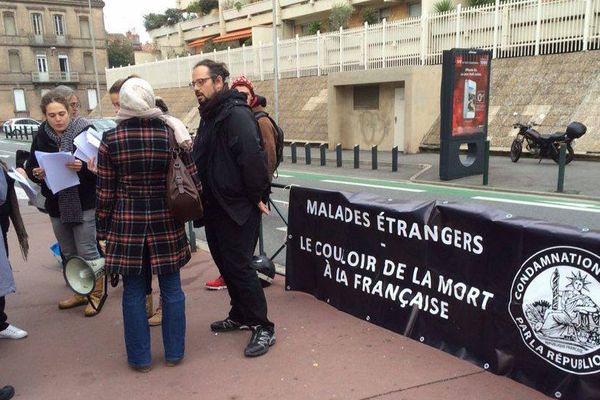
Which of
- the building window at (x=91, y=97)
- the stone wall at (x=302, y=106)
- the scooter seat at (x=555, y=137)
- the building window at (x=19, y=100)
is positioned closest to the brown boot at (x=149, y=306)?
the scooter seat at (x=555, y=137)

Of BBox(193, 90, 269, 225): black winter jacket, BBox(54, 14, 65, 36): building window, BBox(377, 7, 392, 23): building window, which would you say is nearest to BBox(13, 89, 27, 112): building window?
BBox(54, 14, 65, 36): building window

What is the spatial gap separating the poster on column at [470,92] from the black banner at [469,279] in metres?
8.59

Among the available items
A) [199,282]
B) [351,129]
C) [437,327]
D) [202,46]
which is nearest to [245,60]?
[351,129]

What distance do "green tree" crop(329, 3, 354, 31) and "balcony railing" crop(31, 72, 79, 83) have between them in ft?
122

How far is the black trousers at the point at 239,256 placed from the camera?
11.6ft

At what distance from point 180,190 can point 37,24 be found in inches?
2424

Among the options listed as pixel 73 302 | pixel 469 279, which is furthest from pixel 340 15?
pixel 469 279

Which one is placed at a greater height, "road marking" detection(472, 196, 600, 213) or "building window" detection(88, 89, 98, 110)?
"building window" detection(88, 89, 98, 110)

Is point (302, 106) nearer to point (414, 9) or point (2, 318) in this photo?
point (414, 9)

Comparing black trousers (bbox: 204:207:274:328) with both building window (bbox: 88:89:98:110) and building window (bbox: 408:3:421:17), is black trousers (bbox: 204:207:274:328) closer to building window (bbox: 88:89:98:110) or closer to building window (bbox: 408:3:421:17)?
building window (bbox: 408:3:421:17)

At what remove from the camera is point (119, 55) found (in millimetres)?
69938

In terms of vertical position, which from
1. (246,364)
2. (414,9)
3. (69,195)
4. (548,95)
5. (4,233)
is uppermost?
(414,9)

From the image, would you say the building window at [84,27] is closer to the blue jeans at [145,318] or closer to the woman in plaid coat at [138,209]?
the woman in plaid coat at [138,209]

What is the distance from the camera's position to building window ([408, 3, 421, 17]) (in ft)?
96.2
